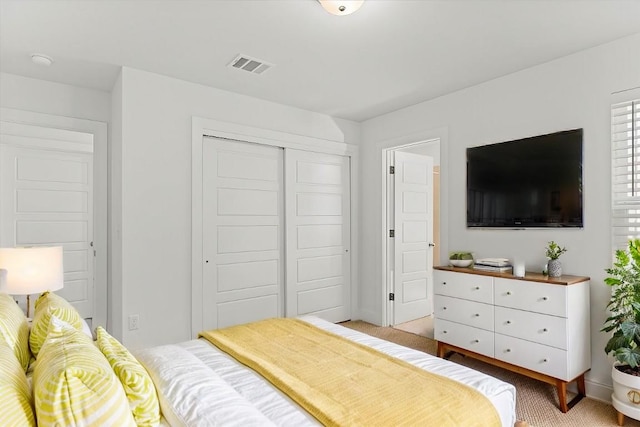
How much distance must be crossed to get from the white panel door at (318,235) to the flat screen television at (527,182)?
1.55 metres

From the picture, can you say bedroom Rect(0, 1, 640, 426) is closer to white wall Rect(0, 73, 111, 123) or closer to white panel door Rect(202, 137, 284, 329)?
white wall Rect(0, 73, 111, 123)

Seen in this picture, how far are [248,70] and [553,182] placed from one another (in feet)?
8.46

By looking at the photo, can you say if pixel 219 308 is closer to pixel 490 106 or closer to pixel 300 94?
pixel 300 94

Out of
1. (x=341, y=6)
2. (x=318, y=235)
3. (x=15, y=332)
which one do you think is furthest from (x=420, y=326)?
(x=15, y=332)

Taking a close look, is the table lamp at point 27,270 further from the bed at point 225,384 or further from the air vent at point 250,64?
the air vent at point 250,64

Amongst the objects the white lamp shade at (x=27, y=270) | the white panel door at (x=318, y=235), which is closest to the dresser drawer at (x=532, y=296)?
the white panel door at (x=318, y=235)

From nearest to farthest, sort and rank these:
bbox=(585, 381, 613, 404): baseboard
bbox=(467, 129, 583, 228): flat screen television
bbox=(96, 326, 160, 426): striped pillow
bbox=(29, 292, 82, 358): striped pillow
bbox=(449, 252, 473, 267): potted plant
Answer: bbox=(96, 326, 160, 426): striped pillow, bbox=(29, 292, 82, 358): striped pillow, bbox=(585, 381, 613, 404): baseboard, bbox=(467, 129, 583, 228): flat screen television, bbox=(449, 252, 473, 267): potted plant

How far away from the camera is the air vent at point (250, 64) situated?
2842 millimetres

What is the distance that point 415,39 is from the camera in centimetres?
252

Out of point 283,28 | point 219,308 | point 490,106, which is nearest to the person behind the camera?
point 283,28

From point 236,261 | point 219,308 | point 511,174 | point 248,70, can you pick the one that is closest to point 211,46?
point 248,70

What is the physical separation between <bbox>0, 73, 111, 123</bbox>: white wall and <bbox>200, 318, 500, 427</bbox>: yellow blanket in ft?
8.56

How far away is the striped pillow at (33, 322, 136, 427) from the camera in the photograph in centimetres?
93

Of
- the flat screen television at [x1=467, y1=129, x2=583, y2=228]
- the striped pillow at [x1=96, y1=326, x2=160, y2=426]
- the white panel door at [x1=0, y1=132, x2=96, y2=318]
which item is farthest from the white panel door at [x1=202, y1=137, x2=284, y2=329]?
the striped pillow at [x1=96, y1=326, x2=160, y2=426]
